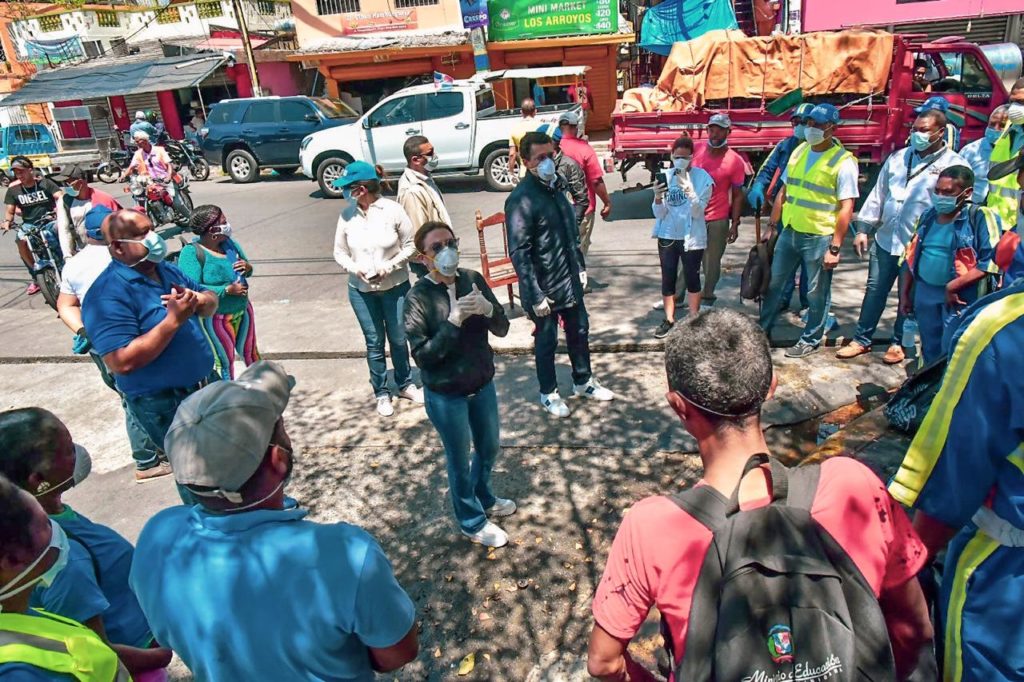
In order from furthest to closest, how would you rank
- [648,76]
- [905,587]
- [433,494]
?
[648,76] → [433,494] → [905,587]

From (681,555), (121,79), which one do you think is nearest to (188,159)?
(121,79)

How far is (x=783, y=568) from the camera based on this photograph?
1.12m

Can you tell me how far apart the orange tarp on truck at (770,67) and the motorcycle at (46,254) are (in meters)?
7.65

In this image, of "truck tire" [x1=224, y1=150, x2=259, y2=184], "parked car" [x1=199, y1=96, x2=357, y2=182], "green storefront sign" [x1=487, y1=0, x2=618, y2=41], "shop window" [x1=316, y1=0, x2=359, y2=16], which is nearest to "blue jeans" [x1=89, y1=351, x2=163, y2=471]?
"parked car" [x1=199, y1=96, x2=357, y2=182]

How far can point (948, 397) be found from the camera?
1462mm

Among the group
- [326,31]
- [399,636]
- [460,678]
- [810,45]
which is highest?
[326,31]

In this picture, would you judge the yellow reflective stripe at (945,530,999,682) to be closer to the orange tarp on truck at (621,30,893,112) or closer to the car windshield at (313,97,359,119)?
the orange tarp on truck at (621,30,893,112)

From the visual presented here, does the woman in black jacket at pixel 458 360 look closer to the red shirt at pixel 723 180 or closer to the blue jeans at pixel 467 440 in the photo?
the blue jeans at pixel 467 440

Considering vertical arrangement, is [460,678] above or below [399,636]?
below

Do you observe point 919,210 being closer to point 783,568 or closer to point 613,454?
point 613,454

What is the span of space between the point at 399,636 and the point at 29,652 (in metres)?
0.70

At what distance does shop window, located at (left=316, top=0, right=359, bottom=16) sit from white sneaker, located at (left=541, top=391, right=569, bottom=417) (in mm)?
19970

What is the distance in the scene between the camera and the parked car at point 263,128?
14812mm

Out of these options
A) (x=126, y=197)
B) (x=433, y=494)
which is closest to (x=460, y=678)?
(x=433, y=494)
